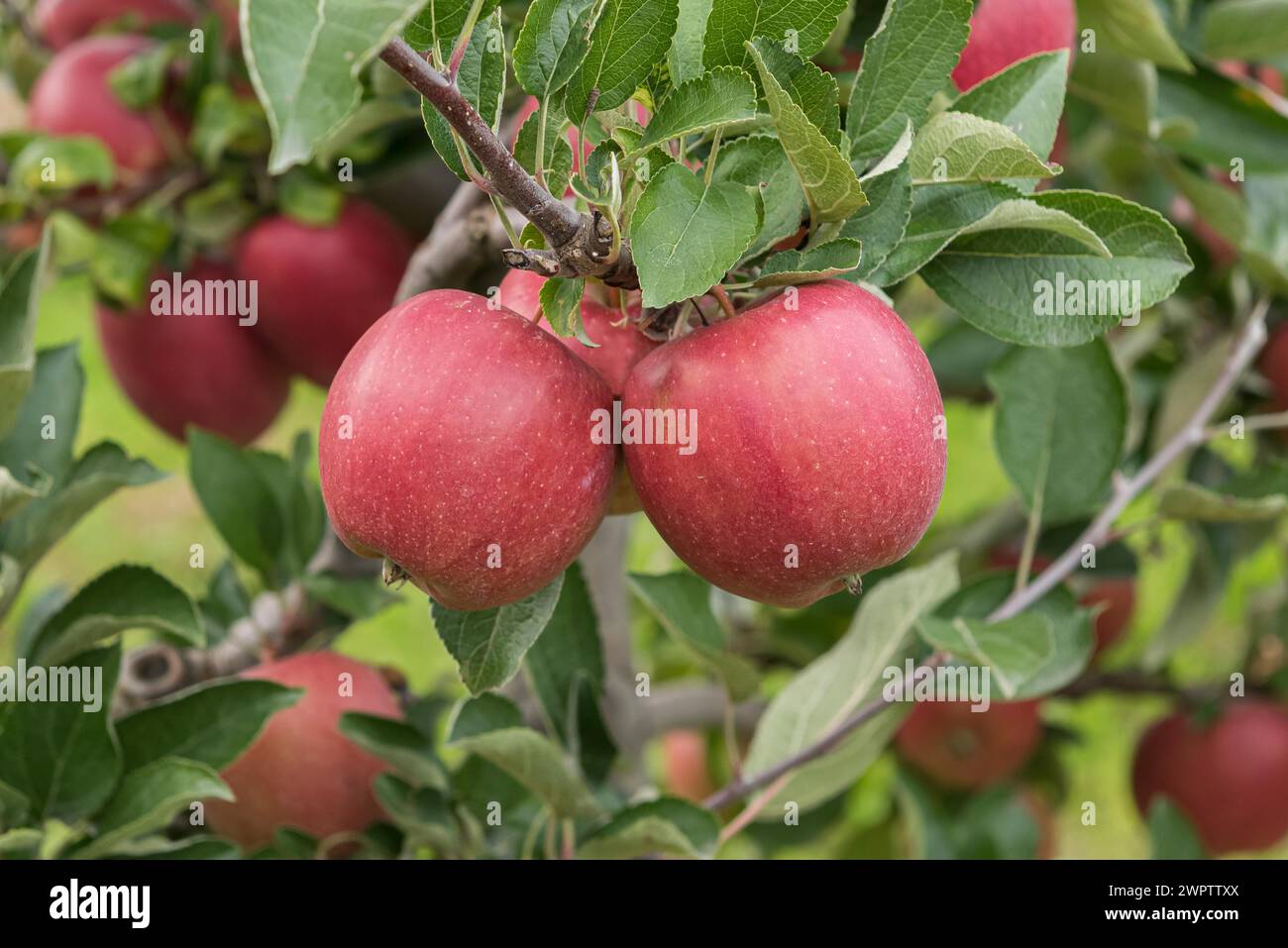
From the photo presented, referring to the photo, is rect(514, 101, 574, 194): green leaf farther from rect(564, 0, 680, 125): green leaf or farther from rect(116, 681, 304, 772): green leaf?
rect(116, 681, 304, 772): green leaf

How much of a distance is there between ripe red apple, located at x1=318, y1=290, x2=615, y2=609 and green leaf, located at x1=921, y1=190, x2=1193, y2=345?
185 millimetres

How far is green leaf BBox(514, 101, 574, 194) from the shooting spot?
498 millimetres

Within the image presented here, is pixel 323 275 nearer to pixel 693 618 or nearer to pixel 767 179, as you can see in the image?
pixel 693 618

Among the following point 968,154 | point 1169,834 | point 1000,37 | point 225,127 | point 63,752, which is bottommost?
point 1169,834

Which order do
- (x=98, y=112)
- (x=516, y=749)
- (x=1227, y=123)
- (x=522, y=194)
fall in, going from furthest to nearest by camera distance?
(x=98, y=112)
(x=1227, y=123)
(x=516, y=749)
(x=522, y=194)

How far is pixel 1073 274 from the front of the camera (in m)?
0.56

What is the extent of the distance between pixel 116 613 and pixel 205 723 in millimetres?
75

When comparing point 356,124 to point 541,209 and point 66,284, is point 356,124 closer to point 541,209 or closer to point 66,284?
point 541,209

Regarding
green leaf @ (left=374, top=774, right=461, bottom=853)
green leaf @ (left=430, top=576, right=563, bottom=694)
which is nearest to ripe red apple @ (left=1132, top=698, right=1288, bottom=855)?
green leaf @ (left=374, top=774, right=461, bottom=853)

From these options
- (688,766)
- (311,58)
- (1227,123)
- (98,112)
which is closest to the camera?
(311,58)

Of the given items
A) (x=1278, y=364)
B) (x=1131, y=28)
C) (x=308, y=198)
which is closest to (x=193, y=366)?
(x=308, y=198)
